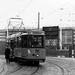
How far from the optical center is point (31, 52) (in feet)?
56.4

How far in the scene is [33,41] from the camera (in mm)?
17438

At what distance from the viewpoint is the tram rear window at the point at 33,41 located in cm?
1738

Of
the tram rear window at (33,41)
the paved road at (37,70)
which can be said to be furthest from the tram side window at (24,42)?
the paved road at (37,70)

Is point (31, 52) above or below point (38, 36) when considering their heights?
below

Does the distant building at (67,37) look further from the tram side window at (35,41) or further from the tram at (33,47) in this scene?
the tram side window at (35,41)

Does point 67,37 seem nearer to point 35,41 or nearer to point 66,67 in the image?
point 35,41

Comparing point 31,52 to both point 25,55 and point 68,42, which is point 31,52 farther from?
point 68,42

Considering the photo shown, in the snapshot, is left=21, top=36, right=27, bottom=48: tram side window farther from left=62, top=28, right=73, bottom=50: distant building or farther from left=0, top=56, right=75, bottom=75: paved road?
left=62, top=28, right=73, bottom=50: distant building

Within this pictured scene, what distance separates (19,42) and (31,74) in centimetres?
648

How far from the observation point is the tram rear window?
17375mm

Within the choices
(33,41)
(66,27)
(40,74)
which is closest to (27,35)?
(33,41)

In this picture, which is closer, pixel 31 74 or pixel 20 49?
pixel 31 74

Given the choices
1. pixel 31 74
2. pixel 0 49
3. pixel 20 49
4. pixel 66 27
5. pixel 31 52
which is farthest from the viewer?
pixel 66 27

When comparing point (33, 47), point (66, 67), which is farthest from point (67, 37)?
point (66, 67)
